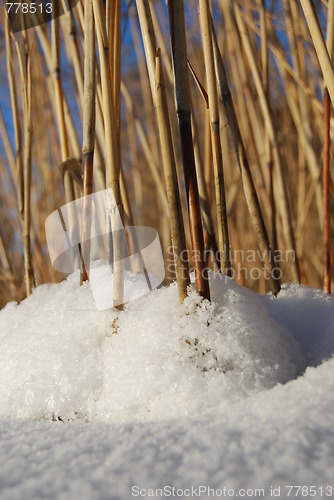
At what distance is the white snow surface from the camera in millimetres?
210

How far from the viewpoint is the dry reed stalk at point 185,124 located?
13.3 inches

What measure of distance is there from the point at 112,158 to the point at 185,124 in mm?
75

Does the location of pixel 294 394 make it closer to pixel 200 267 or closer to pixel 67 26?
pixel 200 267

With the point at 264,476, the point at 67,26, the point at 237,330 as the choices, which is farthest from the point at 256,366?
the point at 67,26

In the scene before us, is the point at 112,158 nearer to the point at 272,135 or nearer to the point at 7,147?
the point at 272,135

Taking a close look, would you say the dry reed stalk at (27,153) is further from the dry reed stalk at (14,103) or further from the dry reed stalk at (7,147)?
the dry reed stalk at (7,147)

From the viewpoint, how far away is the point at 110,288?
42 centimetres

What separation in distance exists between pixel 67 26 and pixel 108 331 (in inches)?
16.8

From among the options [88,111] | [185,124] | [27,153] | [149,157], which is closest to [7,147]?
[149,157]

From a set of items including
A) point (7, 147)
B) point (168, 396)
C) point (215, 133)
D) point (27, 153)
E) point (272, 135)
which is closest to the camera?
point (168, 396)

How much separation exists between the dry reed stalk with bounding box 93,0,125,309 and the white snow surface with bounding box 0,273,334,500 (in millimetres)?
29

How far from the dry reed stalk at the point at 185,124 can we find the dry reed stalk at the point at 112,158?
7cm

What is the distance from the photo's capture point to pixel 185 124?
1.12 feet

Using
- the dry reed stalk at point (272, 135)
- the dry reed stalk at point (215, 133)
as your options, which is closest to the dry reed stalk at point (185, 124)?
the dry reed stalk at point (215, 133)
